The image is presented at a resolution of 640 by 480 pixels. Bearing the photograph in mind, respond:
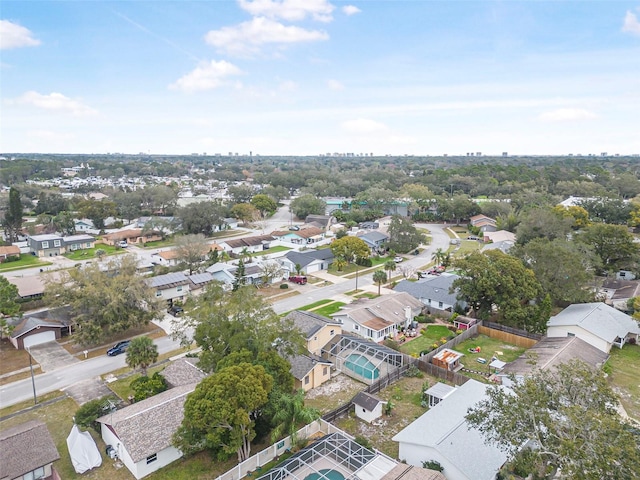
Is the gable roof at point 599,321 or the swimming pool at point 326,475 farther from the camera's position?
the gable roof at point 599,321

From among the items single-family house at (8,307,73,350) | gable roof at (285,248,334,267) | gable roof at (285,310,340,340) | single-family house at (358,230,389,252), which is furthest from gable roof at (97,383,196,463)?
single-family house at (358,230,389,252)

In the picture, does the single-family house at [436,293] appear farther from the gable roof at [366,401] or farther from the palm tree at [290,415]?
the palm tree at [290,415]

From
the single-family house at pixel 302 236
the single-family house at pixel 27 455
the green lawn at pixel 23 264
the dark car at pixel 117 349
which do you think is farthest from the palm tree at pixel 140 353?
the single-family house at pixel 302 236

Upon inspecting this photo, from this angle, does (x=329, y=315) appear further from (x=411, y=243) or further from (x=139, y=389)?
(x=411, y=243)

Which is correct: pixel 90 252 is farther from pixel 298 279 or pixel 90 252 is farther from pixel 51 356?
pixel 51 356

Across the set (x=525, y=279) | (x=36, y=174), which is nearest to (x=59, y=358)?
(x=525, y=279)

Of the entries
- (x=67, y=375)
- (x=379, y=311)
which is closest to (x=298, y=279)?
(x=379, y=311)
